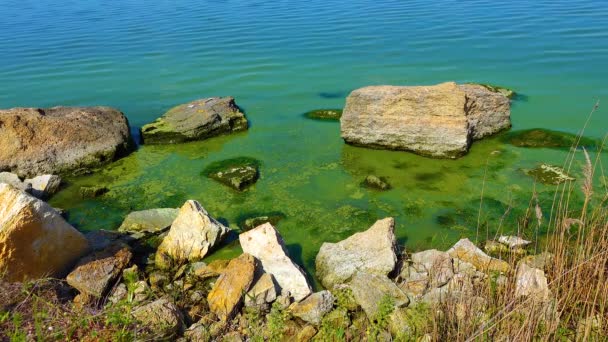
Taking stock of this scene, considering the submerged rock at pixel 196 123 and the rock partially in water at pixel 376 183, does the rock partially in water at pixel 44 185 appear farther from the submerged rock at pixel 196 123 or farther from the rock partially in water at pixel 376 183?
the rock partially in water at pixel 376 183

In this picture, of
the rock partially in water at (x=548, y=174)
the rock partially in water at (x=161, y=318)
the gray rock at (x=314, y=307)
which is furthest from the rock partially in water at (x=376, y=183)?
the rock partially in water at (x=161, y=318)

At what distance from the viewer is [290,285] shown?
518 centimetres

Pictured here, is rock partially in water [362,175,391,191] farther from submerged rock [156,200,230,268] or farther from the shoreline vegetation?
submerged rock [156,200,230,268]

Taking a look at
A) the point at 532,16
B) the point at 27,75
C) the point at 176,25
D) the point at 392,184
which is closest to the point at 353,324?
the point at 392,184

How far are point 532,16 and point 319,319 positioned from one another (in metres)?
17.5

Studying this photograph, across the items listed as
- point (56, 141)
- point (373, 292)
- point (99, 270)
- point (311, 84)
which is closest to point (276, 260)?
point (373, 292)

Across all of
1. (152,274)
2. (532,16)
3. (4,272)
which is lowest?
(152,274)

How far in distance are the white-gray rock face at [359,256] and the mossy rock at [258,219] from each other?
122cm

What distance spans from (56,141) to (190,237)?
4.16 m

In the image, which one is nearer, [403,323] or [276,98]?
[403,323]

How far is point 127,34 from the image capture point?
19.7m

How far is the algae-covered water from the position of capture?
7.06 meters

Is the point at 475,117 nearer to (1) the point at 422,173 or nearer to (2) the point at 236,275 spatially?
(1) the point at 422,173

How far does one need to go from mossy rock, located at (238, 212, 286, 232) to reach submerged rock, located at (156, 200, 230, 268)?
0.55 metres
